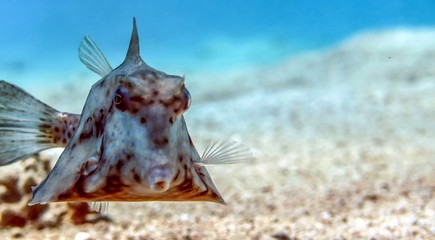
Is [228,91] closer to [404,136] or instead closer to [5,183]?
[404,136]

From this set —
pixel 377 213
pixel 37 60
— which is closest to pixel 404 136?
pixel 377 213

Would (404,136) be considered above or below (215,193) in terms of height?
above

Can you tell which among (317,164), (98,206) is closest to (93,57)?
(98,206)

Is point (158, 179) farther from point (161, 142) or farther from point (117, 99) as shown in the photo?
point (117, 99)

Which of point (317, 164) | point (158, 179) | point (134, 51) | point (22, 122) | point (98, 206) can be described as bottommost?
point (98, 206)

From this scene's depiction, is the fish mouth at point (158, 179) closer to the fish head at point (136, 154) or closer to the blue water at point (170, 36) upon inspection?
the fish head at point (136, 154)

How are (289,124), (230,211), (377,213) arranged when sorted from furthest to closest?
(289,124), (230,211), (377,213)

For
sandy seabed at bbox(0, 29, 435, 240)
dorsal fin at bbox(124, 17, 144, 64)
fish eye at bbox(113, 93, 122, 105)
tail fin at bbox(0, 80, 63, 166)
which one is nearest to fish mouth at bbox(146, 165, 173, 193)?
fish eye at bbox(113, 93, 122, 105)
